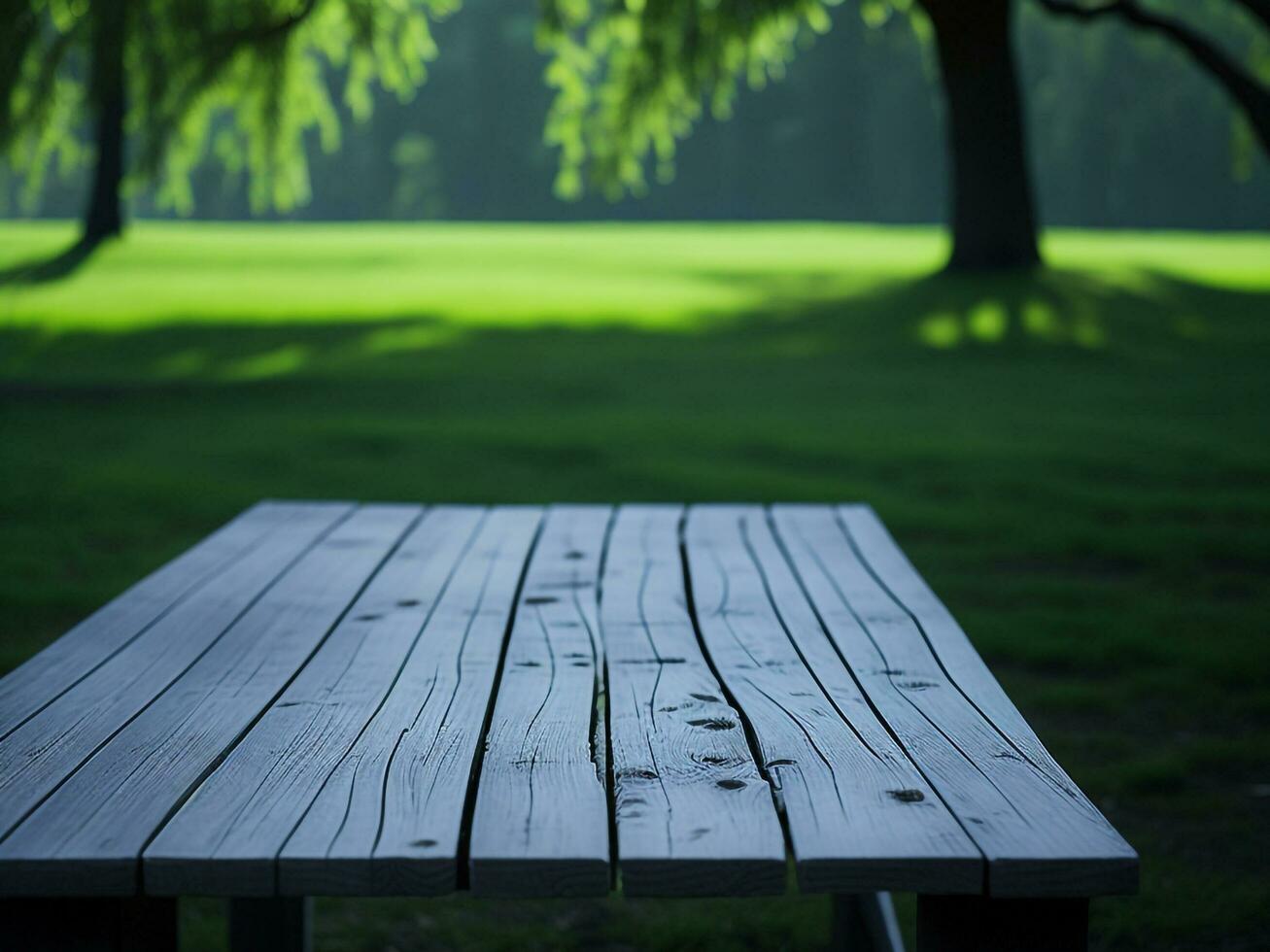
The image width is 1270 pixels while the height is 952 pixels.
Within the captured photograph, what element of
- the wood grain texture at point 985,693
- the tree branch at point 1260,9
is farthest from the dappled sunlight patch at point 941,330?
the wood grain texture at point 985,693

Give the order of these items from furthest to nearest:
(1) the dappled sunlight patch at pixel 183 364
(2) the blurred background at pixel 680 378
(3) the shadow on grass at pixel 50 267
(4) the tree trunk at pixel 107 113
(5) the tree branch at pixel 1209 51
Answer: (3) the shadow on grass at pixel 50 267, (5) the tree branch at pixel 1209 51, (1) the dappled sunlight patch at pixel 183 364, (4) the tree trunk at pixel 107 113, (2) the blurred background at pixel 680 378

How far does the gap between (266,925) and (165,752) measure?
3.16ft

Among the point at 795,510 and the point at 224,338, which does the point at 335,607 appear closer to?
the point at 795,510

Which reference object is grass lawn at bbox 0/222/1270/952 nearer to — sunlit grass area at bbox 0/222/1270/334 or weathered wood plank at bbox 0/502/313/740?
sunlit grass area at bbox 0/222/1270/334

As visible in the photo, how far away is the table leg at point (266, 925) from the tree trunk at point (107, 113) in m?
6.51

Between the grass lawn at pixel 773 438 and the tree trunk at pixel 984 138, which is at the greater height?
the tree trunk at pixel 984 138

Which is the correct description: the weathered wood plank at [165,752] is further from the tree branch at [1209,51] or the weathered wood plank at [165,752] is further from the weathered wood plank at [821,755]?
the tree branch at [1209,51]

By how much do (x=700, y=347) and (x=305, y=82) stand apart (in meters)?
4.28

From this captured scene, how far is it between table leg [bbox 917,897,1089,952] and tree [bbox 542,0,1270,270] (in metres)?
11.4

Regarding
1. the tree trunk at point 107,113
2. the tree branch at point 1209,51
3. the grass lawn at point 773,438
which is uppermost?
the tree branch at point 1209,51

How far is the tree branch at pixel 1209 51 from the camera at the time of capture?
12.8 m

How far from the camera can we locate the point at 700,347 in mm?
13328

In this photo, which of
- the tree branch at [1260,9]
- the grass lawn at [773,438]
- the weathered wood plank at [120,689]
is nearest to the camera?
the weathered wood plank at [120,689]

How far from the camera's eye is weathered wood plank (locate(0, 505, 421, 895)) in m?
1.54
